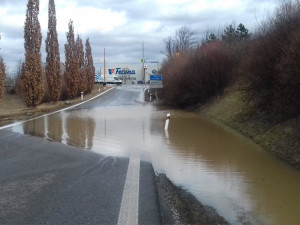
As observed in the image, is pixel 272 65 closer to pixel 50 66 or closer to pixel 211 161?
pixel 211 161

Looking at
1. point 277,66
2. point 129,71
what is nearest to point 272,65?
point 277,66

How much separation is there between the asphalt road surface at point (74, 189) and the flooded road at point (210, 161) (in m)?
0.91

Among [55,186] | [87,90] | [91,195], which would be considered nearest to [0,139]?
[55,186]

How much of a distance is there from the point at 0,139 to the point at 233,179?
27.6 feet

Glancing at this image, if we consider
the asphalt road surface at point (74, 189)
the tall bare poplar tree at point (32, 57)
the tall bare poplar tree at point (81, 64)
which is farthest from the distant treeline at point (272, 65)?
the tall bare poplar tree at point (81, 64)

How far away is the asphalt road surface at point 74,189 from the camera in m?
5.55

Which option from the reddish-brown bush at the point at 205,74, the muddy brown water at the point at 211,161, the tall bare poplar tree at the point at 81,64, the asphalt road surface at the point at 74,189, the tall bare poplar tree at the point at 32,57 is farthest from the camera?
the tall bare poplar tree at the point at 81,64

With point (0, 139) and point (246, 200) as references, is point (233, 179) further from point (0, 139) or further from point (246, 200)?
point (0, 139)

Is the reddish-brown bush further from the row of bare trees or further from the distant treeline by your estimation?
the row of bare trees

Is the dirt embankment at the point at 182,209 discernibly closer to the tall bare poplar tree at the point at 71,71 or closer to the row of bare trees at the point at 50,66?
the row of bare trees at the point at 50,66

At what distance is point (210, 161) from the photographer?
34.1 ft

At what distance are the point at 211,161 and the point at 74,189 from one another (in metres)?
4.51

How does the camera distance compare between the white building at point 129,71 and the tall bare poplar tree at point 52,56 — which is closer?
the tall bare poplar tree at point 52,56

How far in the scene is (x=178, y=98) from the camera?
1184 inches
